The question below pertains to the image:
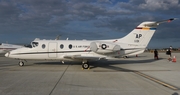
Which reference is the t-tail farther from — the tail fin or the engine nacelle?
the engine nacelle

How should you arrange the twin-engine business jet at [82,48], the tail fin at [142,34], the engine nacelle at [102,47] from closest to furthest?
the engine nacelle at [102,47] → the twin-engine business jet at [82,48] → the tail fin at [142,34]

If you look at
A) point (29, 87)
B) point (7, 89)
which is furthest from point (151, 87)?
point (7, 89)

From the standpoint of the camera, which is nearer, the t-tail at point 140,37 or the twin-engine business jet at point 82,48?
the twin-engine business jet at point 82,48

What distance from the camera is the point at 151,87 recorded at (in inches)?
332

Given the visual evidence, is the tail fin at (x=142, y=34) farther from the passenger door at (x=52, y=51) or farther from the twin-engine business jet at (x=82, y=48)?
the passenger door at (x=52, y=51)

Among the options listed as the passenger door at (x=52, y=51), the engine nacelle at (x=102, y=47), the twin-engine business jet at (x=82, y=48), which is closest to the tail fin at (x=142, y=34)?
the twin-engine business jet at (x=82, y=48)

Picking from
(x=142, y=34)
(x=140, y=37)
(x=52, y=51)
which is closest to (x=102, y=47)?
(x=140, y=37)

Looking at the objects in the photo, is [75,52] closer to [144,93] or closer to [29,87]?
[29,87]

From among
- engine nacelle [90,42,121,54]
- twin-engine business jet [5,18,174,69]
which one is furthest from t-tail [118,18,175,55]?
engine nacelle [90,42,121,54]

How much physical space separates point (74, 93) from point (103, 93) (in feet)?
3.94

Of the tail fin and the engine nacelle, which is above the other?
the tail fin

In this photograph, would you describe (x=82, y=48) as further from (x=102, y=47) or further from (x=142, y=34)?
(x=142, y=34)

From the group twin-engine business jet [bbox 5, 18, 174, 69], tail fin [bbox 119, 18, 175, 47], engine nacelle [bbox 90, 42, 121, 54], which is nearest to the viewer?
A: engine nacelle [bbox 90, 42, 121, 54]

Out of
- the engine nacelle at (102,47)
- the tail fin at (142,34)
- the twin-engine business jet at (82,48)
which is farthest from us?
the tail fin at (142,34)
